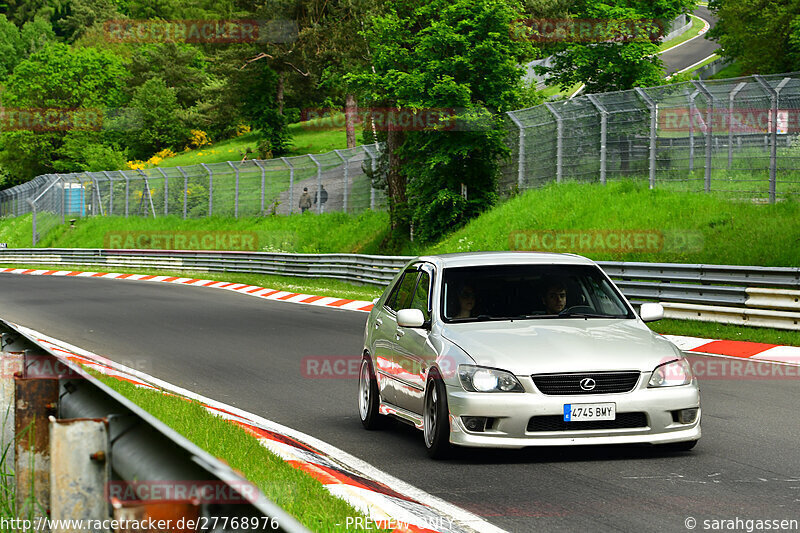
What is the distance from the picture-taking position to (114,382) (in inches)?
469

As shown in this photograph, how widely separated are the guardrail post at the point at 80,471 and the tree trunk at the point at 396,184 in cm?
3022

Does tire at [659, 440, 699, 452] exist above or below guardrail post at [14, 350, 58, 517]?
below

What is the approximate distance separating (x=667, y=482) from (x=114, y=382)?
22.2ft

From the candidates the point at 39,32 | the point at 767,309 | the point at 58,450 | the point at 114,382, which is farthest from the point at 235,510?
the point at 39,32

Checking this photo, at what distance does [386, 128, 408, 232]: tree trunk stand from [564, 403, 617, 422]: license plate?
Result: 2611 cm

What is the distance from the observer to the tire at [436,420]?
26.0 ft

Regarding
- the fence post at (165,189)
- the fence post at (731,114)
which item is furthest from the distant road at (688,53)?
the fence post at (731,114)

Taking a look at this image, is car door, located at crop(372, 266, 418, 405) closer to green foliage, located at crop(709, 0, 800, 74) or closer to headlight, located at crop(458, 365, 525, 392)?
→ headlight, located at crop(458, 365, 525, 392)

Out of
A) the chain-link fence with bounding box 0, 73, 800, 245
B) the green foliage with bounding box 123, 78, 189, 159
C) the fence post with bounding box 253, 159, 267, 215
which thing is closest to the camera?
the chain-link fence with bounding box 0, 73, 800, 245

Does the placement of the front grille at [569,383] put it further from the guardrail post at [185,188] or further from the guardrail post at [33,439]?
the guardrail post at [185,188]

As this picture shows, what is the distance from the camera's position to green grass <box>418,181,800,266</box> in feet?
69.4

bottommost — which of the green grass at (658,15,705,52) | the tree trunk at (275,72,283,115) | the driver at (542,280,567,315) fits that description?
the driver at (542,280,567,315)

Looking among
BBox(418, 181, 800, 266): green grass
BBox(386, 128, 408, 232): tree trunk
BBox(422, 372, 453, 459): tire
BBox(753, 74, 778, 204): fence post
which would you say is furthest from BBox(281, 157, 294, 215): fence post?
BBox(422, 372, 453, 459): tire

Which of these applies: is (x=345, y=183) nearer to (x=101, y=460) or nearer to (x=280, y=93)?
(x=101, y=460)
